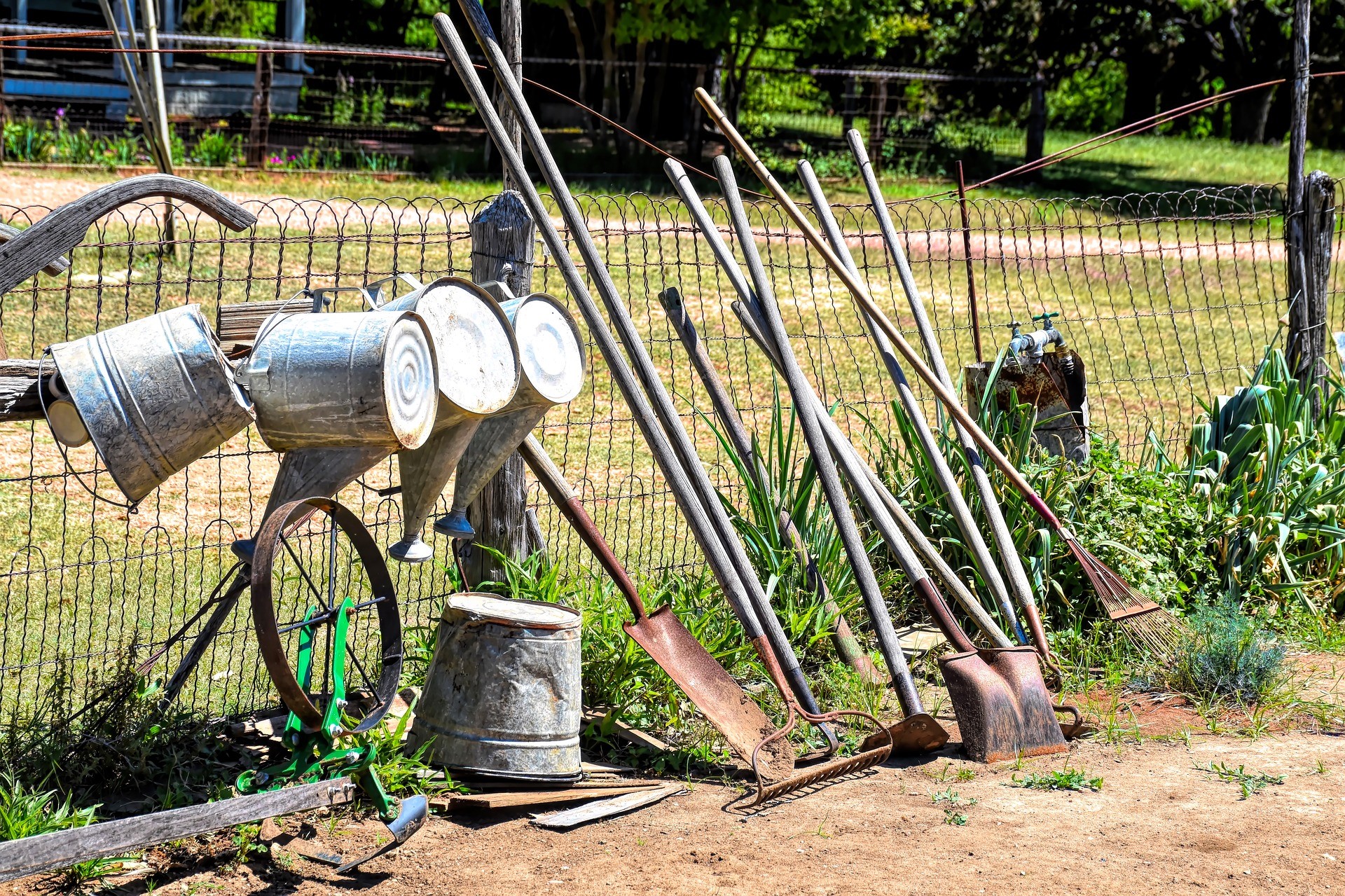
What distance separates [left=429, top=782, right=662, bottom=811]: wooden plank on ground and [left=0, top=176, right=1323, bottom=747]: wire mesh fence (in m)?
0.82

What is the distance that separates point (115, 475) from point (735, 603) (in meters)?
1.64

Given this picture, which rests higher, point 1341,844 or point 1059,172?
point 1059,172

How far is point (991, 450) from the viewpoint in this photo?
4379 mm

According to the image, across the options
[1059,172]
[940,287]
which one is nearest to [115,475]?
[940,287]

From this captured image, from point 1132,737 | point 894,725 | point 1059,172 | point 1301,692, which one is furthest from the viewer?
Result: point 1059,172

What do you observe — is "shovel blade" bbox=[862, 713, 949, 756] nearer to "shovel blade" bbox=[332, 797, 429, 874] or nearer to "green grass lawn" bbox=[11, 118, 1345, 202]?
"shovel blade" bbox=[332, 797, 429, 874]

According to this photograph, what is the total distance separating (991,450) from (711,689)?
134 centimetres

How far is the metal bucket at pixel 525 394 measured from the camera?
11.6 feet

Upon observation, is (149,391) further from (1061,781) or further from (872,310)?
(1061,781)

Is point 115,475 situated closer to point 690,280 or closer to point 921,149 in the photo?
point 690,280

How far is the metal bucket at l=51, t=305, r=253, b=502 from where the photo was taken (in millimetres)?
2965

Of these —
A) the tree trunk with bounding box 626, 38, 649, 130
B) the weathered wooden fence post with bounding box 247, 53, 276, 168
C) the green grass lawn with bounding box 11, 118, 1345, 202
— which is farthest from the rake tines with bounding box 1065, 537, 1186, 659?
the tree trunk with bounding box 626, 38, 649, 130

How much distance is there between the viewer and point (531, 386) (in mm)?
3500

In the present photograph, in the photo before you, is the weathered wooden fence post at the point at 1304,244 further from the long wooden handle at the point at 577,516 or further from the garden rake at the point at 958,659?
the long wooden handle at the point at 577,516
